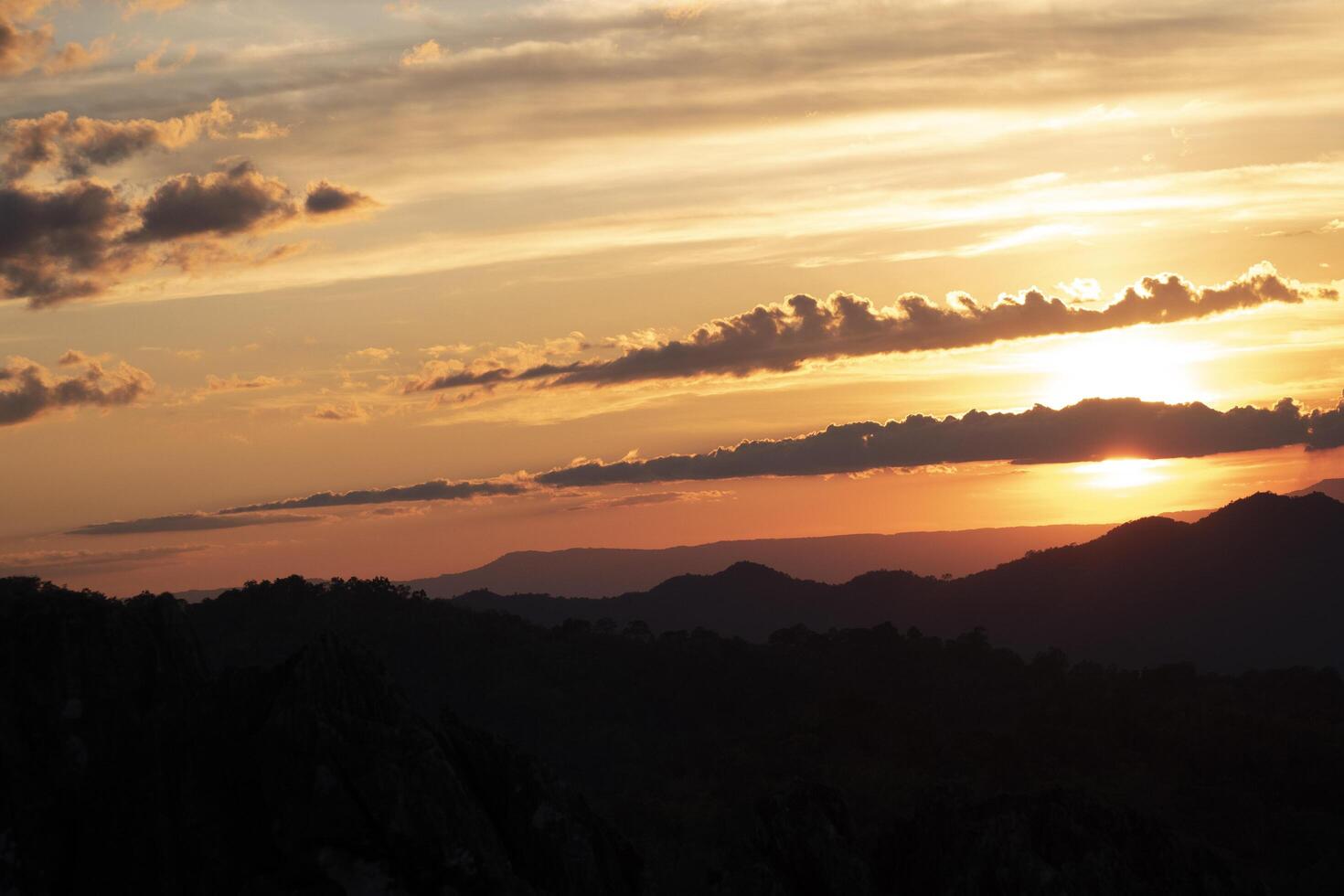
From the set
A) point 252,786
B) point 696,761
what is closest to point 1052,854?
point 252,786

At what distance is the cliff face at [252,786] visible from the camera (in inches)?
1742

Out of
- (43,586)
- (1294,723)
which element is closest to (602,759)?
(1294,723)

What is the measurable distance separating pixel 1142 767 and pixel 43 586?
87.5 m

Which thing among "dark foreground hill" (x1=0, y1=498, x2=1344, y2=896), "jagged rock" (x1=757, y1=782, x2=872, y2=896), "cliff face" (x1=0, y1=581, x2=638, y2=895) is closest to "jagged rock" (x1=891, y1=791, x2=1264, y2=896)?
"dark foreground hill" (x1=0, y1=498, x2=1344, y2=896)

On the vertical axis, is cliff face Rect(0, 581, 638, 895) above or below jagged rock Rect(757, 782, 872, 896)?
above

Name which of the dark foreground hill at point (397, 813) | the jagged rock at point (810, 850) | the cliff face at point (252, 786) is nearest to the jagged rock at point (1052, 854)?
the dark foreground hill at point (397, 813)

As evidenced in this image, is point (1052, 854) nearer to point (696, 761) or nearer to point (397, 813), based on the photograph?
point (397, 813)

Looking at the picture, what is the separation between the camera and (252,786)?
46.6 m

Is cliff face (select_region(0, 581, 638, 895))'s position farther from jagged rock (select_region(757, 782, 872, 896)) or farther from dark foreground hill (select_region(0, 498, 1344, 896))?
jagged rock (select_region(757, 782, 872, 896))

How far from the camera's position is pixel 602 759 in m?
137

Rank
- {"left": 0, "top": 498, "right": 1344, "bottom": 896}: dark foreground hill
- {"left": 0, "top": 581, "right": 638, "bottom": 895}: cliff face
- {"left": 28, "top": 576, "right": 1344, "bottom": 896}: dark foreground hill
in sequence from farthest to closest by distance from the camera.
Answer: {"left": 28, "top": 576, "right": 1344, "bottom": 896}: dark foreground hill
{"left": 0, "top": 498, "right": 1344, "bottom": 896}: dark foreground hill
{"left": 0, "top": 581, "right": 638, "bottom": 895}: cliff face

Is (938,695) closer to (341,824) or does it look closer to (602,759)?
(602,759)

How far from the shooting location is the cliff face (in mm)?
44250

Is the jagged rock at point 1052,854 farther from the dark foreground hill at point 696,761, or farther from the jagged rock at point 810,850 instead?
the jagged rock at point 810,850
